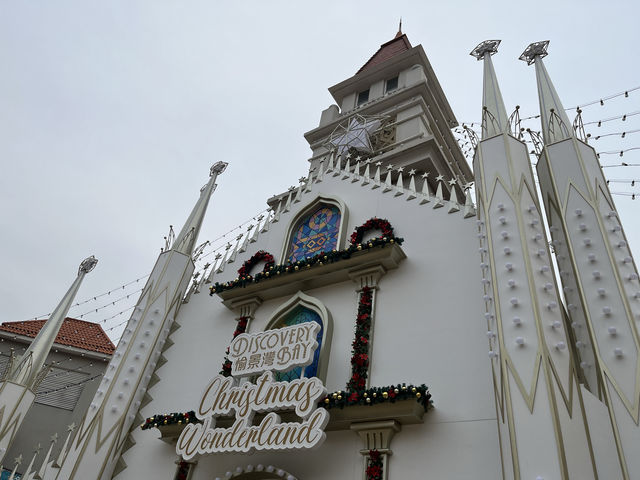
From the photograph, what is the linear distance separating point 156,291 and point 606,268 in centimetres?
1066

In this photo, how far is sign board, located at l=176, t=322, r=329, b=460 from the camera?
7984mm

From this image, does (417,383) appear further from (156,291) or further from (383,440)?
(156,291)

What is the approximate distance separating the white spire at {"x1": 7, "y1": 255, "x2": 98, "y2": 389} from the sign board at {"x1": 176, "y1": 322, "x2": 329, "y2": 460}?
224 inches

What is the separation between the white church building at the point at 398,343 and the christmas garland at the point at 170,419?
3 centimetres

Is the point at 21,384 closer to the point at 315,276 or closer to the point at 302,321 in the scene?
the point at 302,321

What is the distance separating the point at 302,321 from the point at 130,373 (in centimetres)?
449

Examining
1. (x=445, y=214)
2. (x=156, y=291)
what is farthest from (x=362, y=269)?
(x=156, y=291)

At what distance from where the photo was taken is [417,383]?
8.23 metres

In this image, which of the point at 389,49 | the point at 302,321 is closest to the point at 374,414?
the point at 302,321

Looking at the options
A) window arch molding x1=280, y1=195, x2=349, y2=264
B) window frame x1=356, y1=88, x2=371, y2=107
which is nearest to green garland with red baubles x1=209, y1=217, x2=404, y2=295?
window arch molding x1=280, y1=195, x2=349, y2=264

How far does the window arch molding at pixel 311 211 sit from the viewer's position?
1210 centimetres

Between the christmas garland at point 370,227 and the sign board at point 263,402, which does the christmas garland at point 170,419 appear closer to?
the sign board at point 263,402

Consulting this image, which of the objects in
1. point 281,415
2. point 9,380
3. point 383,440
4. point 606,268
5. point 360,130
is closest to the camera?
point 606,268

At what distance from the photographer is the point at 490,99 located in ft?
32.4
